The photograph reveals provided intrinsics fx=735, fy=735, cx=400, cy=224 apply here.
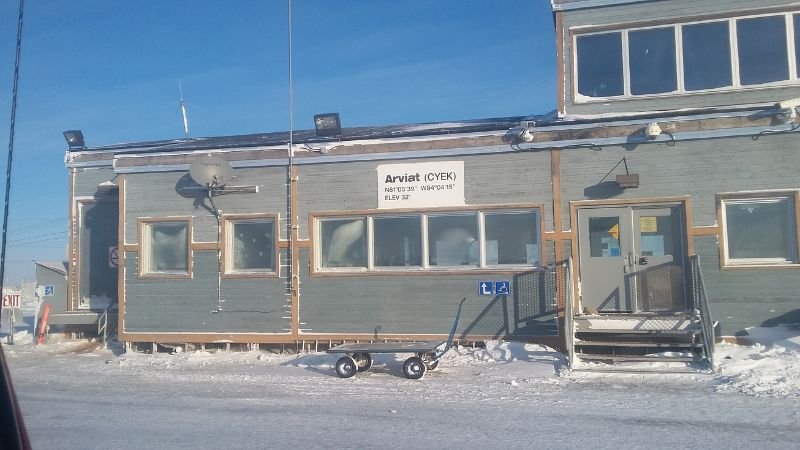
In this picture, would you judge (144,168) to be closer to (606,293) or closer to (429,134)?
(429,134)

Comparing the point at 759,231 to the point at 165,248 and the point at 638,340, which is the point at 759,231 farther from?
the point at 165,248

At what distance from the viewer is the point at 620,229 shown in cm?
1280

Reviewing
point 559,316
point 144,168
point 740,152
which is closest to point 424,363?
point 559,316

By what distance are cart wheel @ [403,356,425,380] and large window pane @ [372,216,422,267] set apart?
10.5 feet

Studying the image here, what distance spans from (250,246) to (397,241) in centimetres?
304

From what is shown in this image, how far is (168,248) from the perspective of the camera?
15.1 meters

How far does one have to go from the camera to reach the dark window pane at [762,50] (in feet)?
41.7

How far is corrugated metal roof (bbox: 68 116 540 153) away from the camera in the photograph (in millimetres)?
13906

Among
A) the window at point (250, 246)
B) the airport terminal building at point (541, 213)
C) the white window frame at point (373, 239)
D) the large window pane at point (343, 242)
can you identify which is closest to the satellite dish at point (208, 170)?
the airport terminal building at point (541, 213)

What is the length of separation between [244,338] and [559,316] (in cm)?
605

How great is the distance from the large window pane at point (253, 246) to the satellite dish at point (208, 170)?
3.33 ft

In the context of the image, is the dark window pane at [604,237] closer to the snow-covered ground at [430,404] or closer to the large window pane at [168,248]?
the snow-covered ground at [430,404]

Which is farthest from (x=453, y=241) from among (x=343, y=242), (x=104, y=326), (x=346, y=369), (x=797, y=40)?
(x=104, y=326)

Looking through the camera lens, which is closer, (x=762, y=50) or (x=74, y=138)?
(x=762, y=50)
